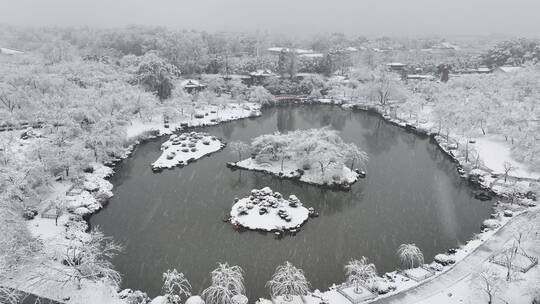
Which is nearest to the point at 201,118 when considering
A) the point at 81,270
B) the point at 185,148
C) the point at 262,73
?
the point at 185,148

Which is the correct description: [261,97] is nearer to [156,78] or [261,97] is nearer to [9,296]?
[156,78]

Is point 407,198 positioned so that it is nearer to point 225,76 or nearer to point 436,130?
point 436,130

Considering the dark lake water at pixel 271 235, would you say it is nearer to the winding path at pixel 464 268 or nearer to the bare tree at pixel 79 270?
the bare tree at pixel 79 270

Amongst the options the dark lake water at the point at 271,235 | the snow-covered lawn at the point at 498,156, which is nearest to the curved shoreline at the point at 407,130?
the dark lake water at the point at 271,235

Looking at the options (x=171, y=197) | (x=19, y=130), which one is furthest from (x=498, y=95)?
(x=19, y=130)

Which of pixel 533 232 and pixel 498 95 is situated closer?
pixel 533 232

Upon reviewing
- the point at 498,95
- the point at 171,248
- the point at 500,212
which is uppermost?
the point at 498,95
